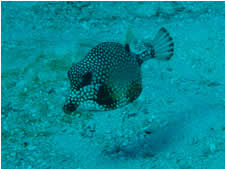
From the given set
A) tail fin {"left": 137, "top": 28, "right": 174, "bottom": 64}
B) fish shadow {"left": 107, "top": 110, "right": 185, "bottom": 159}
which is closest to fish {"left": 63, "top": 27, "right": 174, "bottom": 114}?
tail fin {"left": 137, "top": 28, "right": 174, "bottom": 64}

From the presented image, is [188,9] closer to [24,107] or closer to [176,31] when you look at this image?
[176,31]

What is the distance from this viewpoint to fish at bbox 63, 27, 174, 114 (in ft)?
6.81

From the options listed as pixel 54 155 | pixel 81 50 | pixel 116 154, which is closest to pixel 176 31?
pixel 81 50

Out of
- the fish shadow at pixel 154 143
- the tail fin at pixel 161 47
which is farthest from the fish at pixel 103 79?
the fish shadow at pixel 154 143

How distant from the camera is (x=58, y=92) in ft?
10.4

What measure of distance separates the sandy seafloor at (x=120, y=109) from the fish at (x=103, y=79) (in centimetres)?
41

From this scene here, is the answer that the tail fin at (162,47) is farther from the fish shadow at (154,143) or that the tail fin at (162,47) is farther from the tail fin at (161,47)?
the fish shadow at (154,143)

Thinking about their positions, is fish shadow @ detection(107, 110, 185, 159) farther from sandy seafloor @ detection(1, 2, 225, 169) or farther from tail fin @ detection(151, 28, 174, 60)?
tail fin @ detection(151, 28, 174, 60)

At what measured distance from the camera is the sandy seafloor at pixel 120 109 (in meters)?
2.49

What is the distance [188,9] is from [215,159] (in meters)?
2.96

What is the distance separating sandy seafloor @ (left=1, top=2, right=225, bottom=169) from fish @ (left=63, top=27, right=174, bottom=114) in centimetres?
41

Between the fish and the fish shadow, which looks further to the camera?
the fish shadow

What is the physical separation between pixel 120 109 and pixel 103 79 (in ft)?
3.16

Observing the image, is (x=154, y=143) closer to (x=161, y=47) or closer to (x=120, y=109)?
(x=120, y=109)
